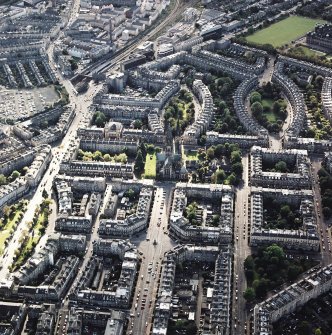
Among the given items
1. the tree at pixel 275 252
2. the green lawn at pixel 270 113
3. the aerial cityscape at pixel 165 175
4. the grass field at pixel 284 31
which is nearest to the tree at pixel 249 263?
the aerial cityscape at pixel 165 175

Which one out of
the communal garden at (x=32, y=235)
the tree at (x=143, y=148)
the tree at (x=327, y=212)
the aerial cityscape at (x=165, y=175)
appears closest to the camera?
the aerial cityscape at (x=165, y=175)

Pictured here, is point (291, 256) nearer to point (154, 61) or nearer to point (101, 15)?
point (154, 61)

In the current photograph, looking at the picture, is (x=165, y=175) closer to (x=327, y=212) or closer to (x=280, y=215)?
(x=280, y=215)

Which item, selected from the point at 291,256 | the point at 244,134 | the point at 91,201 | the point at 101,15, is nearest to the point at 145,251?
the point at 91,201

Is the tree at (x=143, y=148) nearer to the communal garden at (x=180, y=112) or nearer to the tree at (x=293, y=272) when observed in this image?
the communal garden at (x=180, y=112)

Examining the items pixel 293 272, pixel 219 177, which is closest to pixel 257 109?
pixel 219 177

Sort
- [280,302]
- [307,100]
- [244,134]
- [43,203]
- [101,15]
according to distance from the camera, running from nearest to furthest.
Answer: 1. [280,302]
2. [43,203]
3. [244,134]
4. [307,100]
5. [101,15]
